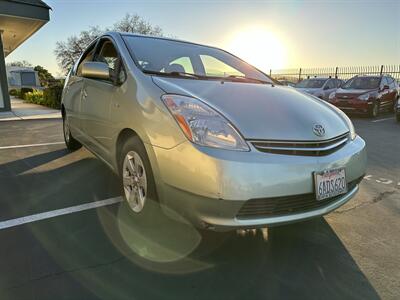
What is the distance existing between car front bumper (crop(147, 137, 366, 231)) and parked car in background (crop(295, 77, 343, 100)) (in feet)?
37.6

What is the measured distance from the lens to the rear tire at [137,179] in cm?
263

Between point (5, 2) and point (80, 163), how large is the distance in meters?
8.29

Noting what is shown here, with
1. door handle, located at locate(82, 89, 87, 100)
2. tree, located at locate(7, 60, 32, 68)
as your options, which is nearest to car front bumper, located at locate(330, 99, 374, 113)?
door handle, located at locate(82, 89, 87, 100)

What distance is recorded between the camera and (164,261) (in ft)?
7.98

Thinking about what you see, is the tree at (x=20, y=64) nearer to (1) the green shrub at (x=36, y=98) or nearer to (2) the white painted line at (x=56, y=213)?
(1) the green shrub at (x=36, y=98)

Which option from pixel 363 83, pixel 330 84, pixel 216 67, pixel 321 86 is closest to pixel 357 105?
pixel 363 83

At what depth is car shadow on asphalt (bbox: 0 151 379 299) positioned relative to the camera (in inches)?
83.9

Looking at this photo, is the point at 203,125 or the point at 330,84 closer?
the point at 203,125

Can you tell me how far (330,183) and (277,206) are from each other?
436mm

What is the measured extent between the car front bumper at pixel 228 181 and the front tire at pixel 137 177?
25 centimetres

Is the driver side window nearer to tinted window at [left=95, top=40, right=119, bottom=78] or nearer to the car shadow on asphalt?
tinted window at [left=95, top=40, right=119, bottom=78]

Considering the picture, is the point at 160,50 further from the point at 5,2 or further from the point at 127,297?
the point at 5,2

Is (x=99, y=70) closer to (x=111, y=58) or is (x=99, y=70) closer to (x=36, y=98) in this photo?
(x=111, y=58)

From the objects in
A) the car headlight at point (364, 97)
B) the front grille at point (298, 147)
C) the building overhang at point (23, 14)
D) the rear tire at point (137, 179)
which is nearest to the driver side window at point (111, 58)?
the rear tire at point (137, 179)
